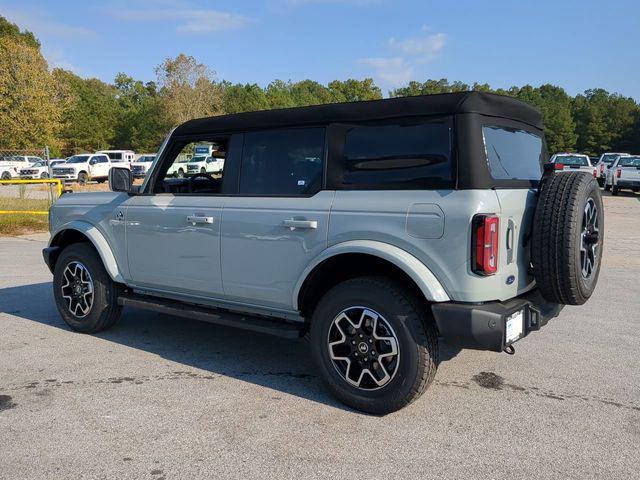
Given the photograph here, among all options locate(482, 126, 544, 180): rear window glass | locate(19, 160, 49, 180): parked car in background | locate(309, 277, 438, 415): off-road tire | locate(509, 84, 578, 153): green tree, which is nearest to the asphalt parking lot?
locate(309, 277, 438, 415): off-road tire

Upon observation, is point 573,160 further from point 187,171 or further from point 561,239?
point 561,239

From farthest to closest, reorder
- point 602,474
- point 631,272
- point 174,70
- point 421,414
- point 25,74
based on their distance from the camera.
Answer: point 174,70 → point 25,74 → point 631,272 → point 421,414 → point 602,474

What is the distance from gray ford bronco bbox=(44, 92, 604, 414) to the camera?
11.3ft

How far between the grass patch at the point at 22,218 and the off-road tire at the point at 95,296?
30.9 feet

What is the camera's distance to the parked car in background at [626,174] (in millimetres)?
24719

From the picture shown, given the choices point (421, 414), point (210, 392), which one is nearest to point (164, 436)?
point (210, 392)

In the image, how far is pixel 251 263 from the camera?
14.0ft

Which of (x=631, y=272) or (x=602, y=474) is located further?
(x=631, y=272)

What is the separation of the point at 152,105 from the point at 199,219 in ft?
215

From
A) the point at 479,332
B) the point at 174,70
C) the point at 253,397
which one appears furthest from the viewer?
the point at 174,70

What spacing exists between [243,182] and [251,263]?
65 cm

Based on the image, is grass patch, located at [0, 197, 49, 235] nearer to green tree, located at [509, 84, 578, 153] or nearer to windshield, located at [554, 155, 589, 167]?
windshield, located at [554, 155, 589, 167]

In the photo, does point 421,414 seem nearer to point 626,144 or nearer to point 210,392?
point 210,392

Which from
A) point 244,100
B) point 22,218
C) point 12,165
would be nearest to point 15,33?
point 244,100
